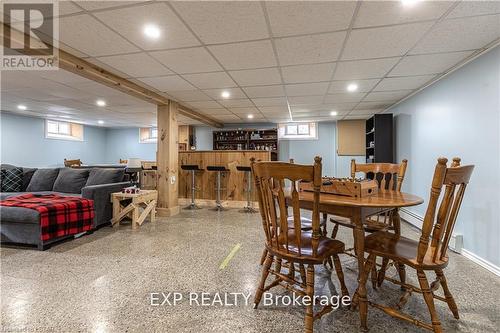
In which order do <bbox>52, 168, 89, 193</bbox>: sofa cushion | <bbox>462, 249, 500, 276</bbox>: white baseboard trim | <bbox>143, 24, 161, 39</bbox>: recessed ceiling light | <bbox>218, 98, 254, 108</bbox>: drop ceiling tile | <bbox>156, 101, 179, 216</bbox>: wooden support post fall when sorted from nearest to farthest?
<bbox>143, 24, 161, 39</bbox>: recessed ceiling light → <bbox>462, 249, 500, 276</bbox>: white baseboard trim → <bbox>52, 168, 89, 193</bbox>: sofa cushion → <bbox>156, 101, 179, 216</bbox>: wooden support post → <bbox>218, 98, 254, 108</bbox>: drop ceiling tile

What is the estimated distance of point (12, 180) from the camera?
14.4 ft

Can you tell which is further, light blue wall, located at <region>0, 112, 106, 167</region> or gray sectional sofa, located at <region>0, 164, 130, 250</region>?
light blue wall, located at <region>0, 112, 106, 167</region>

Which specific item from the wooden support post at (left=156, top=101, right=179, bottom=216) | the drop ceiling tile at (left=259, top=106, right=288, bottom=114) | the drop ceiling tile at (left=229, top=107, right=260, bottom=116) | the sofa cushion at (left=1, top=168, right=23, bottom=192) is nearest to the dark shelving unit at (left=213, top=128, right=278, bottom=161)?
the drop ceiling tile at (left=229, top=107, right=260, bottom=116)

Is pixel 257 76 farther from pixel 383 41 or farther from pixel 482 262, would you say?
pixel 482 262

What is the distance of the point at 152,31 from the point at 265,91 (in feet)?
7.46

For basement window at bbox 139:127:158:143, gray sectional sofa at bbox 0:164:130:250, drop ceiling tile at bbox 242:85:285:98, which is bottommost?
gray sectional sofa at bbox 0:164:130:250

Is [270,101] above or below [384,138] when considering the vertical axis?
above

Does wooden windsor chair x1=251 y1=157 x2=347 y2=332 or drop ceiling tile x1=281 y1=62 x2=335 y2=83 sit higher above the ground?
drop ceiling tile x1=281 y1=62 x2=335 y2=83

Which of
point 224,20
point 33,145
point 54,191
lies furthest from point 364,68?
point 33,145

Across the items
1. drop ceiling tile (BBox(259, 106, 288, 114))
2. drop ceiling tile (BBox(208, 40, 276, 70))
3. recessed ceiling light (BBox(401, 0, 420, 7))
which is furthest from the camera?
drop ceiling tile (BBox(259, 106, 288, 114))

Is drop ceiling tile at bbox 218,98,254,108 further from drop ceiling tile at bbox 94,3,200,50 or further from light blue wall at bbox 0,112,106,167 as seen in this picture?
light blue wall at bbox 0,112,106,167

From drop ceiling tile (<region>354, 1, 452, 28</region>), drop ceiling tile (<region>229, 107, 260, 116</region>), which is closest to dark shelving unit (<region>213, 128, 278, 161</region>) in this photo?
drop ceiling tile (<region>229, 107, 260, 116</region>)

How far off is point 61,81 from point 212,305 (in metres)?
4.09

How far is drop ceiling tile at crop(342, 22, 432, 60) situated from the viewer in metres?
2.22
